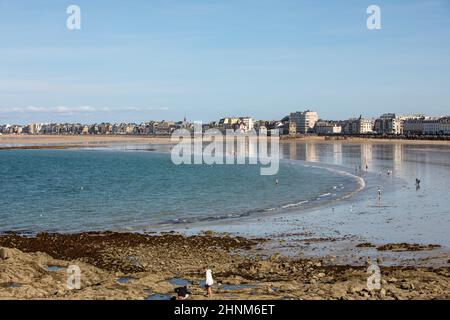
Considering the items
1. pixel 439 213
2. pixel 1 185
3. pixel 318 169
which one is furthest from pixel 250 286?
pixel 318 169

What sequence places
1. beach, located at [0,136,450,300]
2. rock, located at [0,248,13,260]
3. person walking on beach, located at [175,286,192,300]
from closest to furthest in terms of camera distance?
person walking on beach, located at [175,286,192,300], beach, located at [0,136,450,300], rock, located at [0,248,13,260]

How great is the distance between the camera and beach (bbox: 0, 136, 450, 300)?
17.4m

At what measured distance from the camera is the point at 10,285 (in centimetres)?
1758

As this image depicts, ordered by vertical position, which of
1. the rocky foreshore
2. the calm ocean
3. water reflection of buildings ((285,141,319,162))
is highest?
water reflection of buildings ((285,141,319,162))

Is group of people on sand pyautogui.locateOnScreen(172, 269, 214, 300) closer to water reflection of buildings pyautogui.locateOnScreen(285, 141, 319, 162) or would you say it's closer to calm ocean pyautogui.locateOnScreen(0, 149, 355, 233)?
calm ocean pyautogui.locateOnScreen(0, 149, 355, 233)

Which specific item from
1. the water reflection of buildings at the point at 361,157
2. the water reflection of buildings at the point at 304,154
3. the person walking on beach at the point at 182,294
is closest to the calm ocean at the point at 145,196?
the water reflection of buildings at the point at 361,157

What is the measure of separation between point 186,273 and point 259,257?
4.34 metres

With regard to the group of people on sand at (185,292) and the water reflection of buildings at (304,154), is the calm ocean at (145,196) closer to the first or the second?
the group of people on sand at (185,292)

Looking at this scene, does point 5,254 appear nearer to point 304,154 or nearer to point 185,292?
point 185,292

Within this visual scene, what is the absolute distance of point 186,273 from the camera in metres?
20.5

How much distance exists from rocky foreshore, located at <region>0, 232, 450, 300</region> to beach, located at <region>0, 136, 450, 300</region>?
4cm

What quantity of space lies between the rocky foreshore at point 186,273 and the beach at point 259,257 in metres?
0.04

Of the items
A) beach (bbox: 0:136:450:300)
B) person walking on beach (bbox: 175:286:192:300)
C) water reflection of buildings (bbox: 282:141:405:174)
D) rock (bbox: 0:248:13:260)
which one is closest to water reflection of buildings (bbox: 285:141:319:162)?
water reflection of buildings (bbox: 282:141:405:174)
